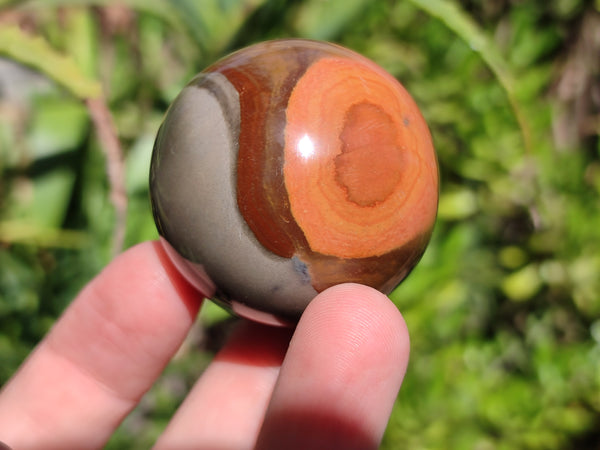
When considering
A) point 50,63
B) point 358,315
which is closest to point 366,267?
point 358,315

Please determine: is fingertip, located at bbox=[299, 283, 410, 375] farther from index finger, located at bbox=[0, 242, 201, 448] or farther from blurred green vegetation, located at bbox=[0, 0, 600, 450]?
blurred green vegetation, located at bbox=[0, 0, 600, 450]

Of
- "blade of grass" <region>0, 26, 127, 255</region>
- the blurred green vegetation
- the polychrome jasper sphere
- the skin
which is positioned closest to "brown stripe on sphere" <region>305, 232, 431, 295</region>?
the polychrome jasper sphere

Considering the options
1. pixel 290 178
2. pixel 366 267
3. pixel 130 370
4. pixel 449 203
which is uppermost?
pixel 290 178

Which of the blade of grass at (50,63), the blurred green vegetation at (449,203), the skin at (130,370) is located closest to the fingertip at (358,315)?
the skin at (130,370)

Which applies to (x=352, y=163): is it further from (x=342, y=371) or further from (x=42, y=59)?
(x=42, y=59)

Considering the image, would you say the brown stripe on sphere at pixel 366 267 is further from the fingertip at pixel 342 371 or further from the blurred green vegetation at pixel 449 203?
the blurred green vegetation at pixel 449 203

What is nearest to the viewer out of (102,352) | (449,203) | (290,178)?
(290,178)
